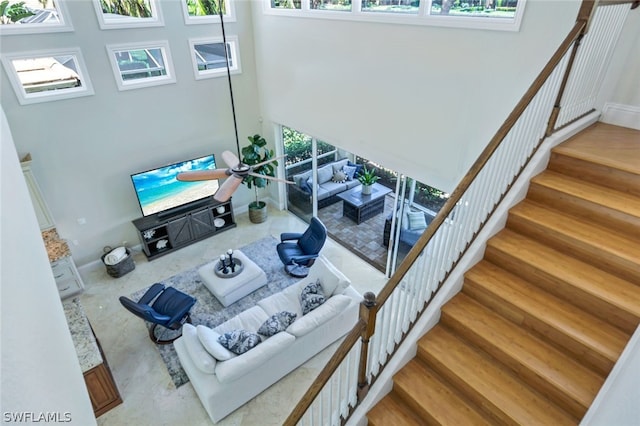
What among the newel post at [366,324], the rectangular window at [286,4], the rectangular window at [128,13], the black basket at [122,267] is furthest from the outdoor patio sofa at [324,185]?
the newel post at [366,324]

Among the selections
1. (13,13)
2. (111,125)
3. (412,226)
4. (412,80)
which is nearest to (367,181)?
(412,226)

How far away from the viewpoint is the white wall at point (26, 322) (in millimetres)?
958

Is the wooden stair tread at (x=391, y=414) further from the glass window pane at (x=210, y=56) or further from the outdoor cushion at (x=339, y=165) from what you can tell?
the glass window pane at (x=210, y=56)

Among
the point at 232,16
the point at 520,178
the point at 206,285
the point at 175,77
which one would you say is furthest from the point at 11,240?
the point at 232,16

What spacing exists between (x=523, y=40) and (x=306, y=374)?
15.2 ft

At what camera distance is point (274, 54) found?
675 cm

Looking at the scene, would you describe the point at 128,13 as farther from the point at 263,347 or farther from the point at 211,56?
the point at 263,347

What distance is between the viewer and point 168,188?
6926 mm

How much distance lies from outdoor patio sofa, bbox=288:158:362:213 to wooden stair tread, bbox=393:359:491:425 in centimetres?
534

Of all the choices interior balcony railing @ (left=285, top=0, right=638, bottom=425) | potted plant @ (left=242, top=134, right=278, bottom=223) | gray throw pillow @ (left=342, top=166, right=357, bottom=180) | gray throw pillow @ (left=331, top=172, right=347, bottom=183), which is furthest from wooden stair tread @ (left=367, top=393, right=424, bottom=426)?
gray throw pillow @ (left=342, top=166, right=357, bottom=180)

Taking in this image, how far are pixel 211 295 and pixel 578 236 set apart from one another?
208 inches

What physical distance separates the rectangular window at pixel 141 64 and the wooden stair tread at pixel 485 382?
20.1 ft

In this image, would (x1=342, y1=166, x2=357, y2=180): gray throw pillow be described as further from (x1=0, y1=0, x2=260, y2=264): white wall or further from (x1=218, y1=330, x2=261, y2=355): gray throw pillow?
(x1=218, y1=330, x2=261, y2=355): gray throw pillow

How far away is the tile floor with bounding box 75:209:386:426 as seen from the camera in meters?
4.32
